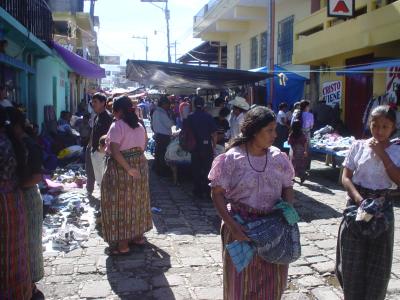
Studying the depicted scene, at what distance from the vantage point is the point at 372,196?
3.17 meters

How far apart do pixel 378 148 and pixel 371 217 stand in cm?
47

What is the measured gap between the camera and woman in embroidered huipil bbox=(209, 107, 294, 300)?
2738mm

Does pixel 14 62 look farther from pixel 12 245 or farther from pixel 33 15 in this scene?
pixel 12 245

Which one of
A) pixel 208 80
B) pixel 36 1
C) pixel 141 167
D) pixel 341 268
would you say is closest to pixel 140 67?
pixel 208 80

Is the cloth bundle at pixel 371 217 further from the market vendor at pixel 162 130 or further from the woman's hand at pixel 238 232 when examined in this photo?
the market vendor at pixel 162 130

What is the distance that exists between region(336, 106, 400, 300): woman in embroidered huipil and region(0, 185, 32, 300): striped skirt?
220cm

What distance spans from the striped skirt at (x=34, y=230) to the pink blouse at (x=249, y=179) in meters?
1.80

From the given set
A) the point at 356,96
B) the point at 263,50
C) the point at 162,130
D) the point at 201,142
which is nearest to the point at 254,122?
the point at 201,142

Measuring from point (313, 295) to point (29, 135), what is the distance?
2.69 metres

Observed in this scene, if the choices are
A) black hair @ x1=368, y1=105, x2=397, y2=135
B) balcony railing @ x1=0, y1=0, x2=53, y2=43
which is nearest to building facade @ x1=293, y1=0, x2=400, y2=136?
black hair @ x1=368, y1=105, x2=397, y2=135

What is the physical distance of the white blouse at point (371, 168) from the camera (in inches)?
124

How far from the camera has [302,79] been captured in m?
14.6

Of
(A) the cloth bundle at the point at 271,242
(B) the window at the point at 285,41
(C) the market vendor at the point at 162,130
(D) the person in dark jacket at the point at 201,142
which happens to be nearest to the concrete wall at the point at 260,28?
(B) the window at the point at 285,41

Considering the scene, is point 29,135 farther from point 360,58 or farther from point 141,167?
point 360,58
